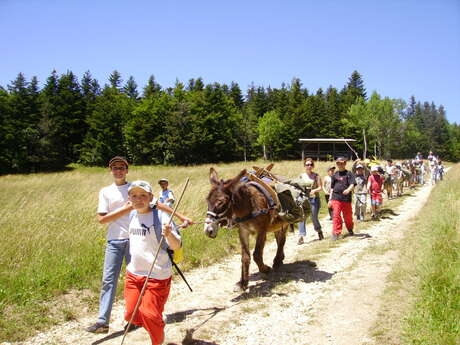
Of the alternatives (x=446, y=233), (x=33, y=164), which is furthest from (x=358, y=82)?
(x=446, y=233)

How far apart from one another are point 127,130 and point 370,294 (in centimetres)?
5232

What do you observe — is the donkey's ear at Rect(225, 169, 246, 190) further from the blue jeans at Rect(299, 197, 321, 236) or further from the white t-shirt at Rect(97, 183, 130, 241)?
the blue jeans at Rect(299, 197, 321, 236)

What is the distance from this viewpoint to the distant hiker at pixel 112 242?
430 cm

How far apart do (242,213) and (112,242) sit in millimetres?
2027

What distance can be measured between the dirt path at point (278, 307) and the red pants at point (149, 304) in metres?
0.76

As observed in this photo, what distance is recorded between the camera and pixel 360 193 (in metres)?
11.4

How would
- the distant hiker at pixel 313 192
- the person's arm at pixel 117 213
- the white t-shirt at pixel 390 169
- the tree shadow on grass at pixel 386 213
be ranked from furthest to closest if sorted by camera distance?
the white t-shirt at pixel 390 169
the tree shadow on grass at pixel 386 213
the distant hiker at pixel 313 192
the person's arm at pixel 117 213

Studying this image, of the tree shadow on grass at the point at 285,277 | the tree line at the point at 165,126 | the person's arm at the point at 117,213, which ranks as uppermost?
the tree line at the point at 165,126

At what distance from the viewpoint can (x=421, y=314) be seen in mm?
3908

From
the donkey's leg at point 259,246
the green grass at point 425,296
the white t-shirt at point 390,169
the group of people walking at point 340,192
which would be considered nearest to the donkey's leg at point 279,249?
the donkey's leg at point 259,246

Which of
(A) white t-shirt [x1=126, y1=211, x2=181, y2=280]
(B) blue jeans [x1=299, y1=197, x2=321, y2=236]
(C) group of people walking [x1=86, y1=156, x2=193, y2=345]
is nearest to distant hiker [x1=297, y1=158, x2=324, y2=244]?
(B) blue jeans [x1=299, y1=197, x2=321, y2=236]

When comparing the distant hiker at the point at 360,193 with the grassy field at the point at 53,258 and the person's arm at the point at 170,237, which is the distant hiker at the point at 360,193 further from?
the person's arm at the point at 170,237

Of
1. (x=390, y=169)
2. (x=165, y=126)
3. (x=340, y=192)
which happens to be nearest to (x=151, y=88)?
(x=165, y=126)

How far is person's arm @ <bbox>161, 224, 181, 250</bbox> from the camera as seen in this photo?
11.0 feet
